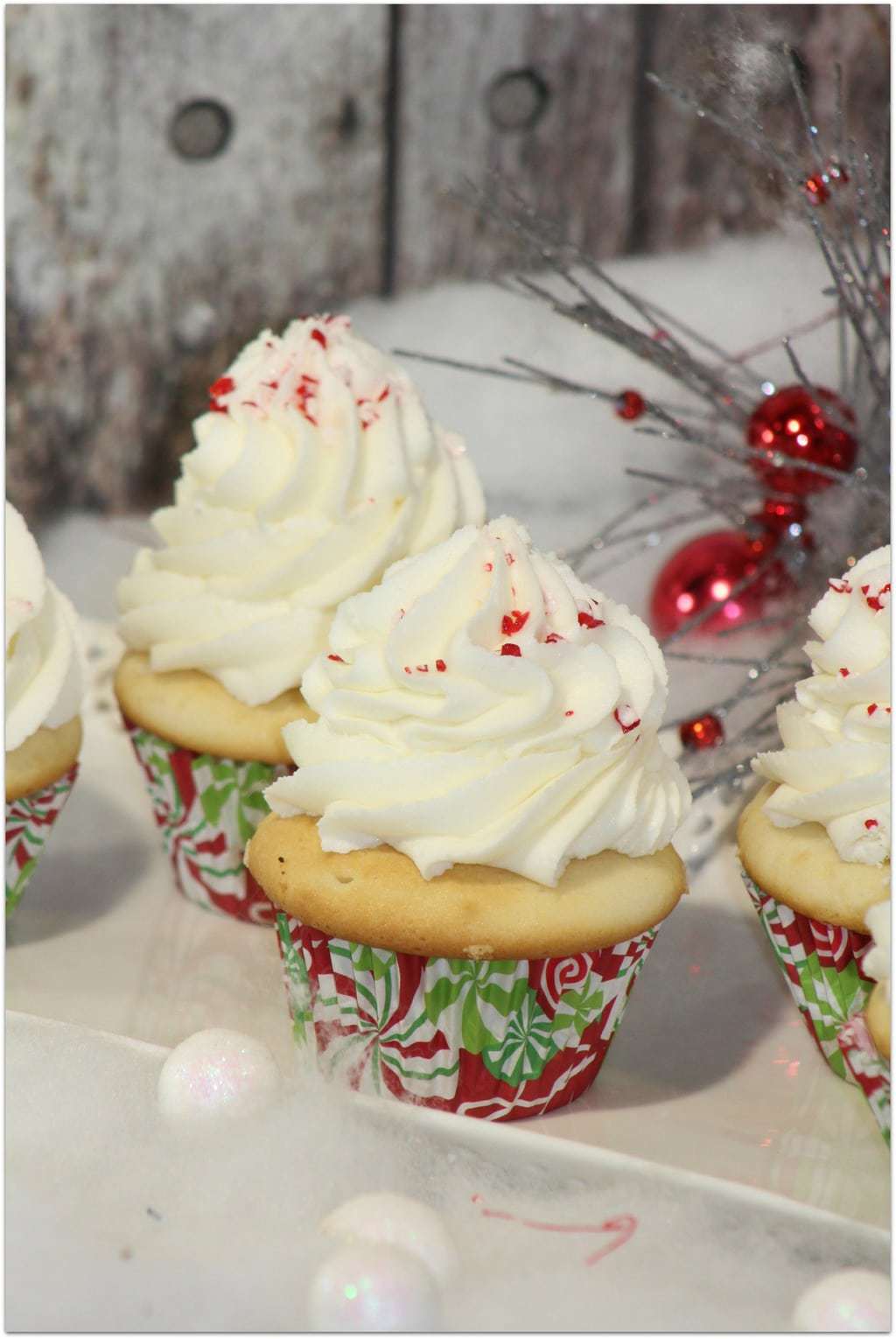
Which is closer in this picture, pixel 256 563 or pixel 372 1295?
pixel 372 1295

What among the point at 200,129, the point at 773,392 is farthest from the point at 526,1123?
the point at 200,129

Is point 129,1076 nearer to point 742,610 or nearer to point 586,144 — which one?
point 742,610

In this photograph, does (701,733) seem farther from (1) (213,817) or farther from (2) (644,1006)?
(1) (213,817)

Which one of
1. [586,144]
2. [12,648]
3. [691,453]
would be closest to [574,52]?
[586,144]

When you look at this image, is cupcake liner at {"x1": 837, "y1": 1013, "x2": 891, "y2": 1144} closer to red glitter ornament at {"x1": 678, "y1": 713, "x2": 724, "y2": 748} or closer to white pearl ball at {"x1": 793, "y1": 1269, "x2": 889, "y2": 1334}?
white pearl ball at {"x1": 793, "y1": 1269, "x2": 889, "y2": 1334}

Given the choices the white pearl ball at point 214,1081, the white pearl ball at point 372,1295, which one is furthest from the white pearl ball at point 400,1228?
the white pearl ball at point 214,1081

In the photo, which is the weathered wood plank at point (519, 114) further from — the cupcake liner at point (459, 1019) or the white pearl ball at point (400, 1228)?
the white pearl ball at point (400, 1228)
